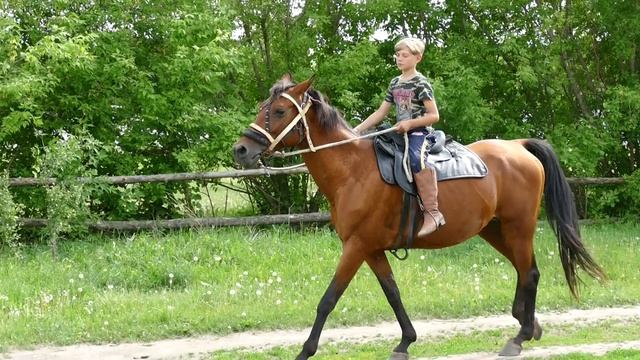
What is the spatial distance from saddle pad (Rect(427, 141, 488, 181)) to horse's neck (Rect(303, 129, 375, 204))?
61cm

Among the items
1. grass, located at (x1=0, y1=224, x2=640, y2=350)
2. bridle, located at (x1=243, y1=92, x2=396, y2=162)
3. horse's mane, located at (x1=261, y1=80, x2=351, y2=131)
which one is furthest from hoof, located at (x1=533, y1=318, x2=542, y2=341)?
horse's mane, located at (x1=261, y1=80, x2=351, y2=131)

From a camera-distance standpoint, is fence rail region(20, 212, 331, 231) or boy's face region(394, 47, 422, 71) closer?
boy's face region(394, 47, 422, 71)

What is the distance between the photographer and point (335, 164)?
6297 millimetres

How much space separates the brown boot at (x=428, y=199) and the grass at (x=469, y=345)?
3.88 ft

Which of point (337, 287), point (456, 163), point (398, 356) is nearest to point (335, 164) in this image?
point (337, 287)

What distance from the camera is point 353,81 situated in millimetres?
12781

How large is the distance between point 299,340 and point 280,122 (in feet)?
7.63

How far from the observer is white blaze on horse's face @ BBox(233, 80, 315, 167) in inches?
234

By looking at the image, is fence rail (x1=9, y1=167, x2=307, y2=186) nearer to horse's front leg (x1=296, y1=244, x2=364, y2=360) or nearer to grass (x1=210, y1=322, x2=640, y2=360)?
grass (x1=210, y1=322, x2=640, y2=360)

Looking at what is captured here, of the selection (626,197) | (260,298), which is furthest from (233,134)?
(626,197)

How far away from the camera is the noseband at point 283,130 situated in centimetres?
598

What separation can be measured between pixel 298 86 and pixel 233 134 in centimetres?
583

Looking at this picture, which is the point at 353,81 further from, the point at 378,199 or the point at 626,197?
the point at 378,199

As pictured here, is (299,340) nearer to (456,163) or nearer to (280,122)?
(456,163)
